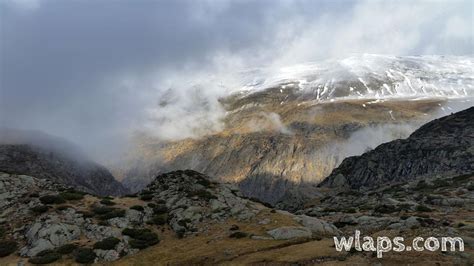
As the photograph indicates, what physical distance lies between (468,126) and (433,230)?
119m

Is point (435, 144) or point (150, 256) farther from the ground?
point (435, 144)

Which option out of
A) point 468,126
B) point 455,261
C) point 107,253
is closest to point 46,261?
point 107,253

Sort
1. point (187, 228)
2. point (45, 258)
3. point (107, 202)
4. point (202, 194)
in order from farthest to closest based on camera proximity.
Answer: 1. point (202, 194)
2. point (107, 202)
3. point (187, 228)
4. point (45, 258)

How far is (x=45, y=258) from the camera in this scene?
120ft

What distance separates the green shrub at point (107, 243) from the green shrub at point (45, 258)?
11.3 feet

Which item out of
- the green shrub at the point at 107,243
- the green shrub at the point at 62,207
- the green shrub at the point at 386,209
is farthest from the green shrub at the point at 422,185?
the green shrub at the point at 62,207

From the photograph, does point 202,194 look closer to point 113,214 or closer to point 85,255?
point 113,214

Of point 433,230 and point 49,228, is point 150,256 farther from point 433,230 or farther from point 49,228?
point 433,230

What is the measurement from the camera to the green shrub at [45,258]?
3638cm

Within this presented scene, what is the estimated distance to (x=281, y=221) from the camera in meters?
45.6

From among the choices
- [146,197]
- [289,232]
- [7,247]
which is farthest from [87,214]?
[289,232]

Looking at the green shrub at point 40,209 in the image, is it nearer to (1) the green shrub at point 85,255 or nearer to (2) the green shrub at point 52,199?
(2) the green shrub at point 52,199

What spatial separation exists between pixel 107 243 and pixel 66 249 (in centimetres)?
355

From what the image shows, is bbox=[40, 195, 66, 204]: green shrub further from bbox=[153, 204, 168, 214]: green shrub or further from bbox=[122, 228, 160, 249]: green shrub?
bbox=[153, 204, 168, 214]: green shrub
